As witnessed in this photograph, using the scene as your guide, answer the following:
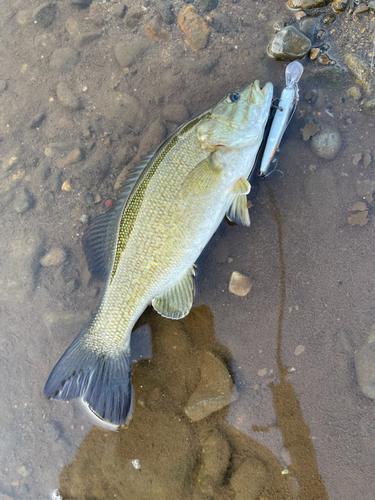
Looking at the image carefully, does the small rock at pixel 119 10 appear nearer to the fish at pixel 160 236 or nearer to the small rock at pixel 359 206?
the fish at pixel 160 236

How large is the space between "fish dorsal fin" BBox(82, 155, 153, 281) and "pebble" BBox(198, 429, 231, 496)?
193cm

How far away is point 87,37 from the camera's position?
11.9 feet

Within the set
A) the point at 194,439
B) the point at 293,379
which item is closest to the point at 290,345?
the point at 293,379

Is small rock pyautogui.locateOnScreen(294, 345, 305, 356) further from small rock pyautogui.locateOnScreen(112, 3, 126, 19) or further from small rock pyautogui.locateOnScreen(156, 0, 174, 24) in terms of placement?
small rock pyautogui.locateOnScreen(112, 3, 126, 19)

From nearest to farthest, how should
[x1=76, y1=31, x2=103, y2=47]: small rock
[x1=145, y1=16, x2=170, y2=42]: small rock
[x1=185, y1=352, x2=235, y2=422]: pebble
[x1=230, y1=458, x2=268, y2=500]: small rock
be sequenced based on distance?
[x1=230, y1=458, x2=268, y2=500]: small rock → [x1=185, y1=352, x2=235, y2=422]: pebble → [x1=145, y1=16, x2=170, y2=42]: small rock → [x1=76, y1=31, x2=103, y2=47]: small rock

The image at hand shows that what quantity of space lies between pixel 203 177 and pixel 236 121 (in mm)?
603

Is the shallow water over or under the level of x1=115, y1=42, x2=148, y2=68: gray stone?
under

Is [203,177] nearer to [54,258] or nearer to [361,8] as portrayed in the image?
[54,258]

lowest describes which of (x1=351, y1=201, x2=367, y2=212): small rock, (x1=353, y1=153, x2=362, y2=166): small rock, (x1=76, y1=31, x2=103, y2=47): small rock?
(x1=351, y1=201, x2=367, y2=212): small rock

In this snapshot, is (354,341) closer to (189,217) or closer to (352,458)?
(352,458)

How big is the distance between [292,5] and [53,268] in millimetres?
3820

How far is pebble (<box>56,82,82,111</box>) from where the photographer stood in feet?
11.7

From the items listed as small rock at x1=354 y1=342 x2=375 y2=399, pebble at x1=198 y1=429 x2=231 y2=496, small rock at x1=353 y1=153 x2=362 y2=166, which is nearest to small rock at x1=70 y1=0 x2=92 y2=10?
small rock at x1=353 y1=153 x2=362 y2=166

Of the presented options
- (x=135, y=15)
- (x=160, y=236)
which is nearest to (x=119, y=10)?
(x=135, y=15)
